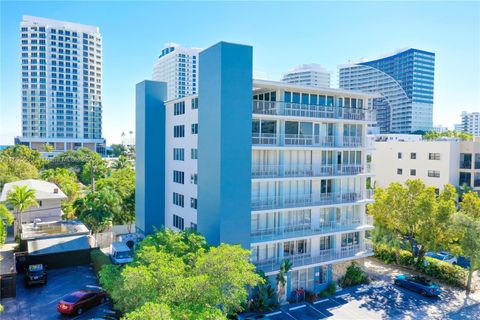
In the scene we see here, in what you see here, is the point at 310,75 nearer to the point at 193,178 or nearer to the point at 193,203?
the point at 193,178

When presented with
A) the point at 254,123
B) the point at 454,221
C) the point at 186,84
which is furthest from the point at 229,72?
the point at 186,84

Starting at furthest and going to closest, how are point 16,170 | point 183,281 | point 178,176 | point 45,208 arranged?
point 16,170 < point 45,208 < point 178,176 < point 183,281

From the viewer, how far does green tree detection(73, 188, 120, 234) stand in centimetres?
3716

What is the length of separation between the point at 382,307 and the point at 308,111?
15.5m

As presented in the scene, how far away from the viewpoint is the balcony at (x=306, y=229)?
26.2 metres

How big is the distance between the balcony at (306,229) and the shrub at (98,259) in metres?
11.9

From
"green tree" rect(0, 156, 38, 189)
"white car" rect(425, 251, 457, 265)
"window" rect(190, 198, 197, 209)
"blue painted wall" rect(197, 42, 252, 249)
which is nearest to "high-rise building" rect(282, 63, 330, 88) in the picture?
"green tree" rect(0, 156, 38, 189)

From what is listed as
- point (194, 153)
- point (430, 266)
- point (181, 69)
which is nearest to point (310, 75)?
point (181, 69)

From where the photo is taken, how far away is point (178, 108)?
3041 cm

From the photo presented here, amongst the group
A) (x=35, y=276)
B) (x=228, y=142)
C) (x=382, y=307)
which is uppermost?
(x=228, y=142)

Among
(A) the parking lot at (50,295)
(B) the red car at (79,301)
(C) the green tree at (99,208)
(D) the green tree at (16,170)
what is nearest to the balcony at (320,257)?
(B) the red car at (79,301)

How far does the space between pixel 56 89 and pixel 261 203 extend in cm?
10775

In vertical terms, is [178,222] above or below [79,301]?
above

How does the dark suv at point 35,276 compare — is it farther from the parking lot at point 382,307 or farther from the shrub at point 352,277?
the shrub at point 352,277
